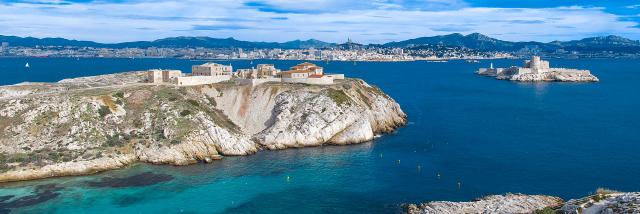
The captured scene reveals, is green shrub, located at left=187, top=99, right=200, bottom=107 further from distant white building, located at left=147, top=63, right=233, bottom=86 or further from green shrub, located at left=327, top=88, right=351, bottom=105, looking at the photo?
green shrub, located at left=327, top=88, right=351, bottom=105

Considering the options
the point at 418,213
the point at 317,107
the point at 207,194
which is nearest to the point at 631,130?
the point at 317,107

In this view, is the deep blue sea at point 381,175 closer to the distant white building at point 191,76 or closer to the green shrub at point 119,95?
the green shrub at point 119,95

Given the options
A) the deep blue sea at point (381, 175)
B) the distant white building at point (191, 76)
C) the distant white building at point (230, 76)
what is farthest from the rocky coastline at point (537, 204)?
the distant white building at point (191, 76)

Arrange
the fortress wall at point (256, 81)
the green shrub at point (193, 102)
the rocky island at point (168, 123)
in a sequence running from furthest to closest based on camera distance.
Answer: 1. the fortress wall at point (256, 81)
2. the green shrub at point (193, 102)
3. the rocky island at point (168, 123)

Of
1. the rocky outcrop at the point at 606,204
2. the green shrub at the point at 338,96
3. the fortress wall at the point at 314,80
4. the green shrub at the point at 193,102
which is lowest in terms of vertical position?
the rocky outcrop at the point at 606,204

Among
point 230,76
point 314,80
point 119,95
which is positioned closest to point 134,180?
point 119,95

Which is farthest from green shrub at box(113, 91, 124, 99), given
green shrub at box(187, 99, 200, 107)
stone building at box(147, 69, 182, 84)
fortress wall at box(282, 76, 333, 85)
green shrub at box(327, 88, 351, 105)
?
green shrub at box(327, 88, 351, 105)

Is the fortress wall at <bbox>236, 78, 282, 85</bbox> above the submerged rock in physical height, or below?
above

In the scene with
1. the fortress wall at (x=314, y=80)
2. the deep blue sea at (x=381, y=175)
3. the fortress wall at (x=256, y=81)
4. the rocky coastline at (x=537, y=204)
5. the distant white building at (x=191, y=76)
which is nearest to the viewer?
the rocky coastline at (x=537, y=204)

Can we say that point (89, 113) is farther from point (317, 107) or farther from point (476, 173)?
point (476, 173)
